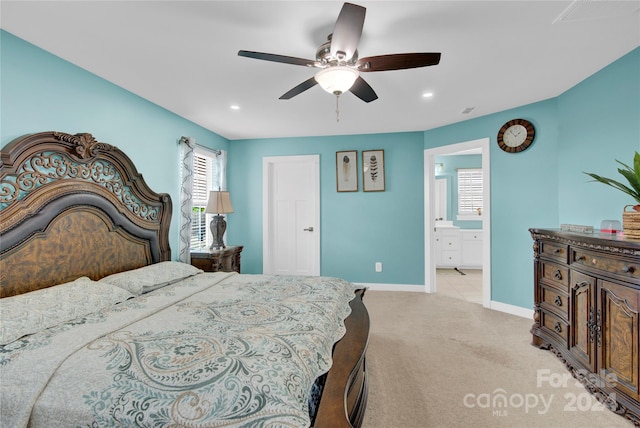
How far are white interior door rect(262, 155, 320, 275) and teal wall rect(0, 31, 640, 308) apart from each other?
0.13 metres

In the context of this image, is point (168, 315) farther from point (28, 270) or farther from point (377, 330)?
point (377, 330)

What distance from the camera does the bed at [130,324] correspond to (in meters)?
0.98

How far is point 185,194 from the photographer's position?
342 cm

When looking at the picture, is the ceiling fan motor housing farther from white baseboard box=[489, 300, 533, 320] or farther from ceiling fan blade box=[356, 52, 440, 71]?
white baseboard box=[489, 300, 533, 320]

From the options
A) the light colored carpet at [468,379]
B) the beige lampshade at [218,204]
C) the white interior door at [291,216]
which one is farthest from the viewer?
the white interior door at [291,216]

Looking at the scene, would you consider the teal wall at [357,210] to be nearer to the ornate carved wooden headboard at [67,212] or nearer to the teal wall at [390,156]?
the teal wall at [390,156]

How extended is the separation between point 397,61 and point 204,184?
3.35 metres

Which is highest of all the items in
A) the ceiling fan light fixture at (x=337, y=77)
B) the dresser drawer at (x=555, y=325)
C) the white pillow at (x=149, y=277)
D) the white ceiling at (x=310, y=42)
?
the white ceiling at (x=310, y=42)

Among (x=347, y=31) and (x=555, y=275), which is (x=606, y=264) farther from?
(x=347, y=31)

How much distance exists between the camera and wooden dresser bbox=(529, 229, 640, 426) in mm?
1671

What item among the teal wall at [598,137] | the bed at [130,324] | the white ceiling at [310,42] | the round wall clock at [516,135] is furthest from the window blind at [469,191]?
the bed at [130,324]

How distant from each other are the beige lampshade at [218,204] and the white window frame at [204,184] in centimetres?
32

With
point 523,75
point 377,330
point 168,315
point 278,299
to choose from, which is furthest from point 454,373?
point 523,75

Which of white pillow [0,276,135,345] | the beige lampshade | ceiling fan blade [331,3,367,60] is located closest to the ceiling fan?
ceiling fan blade [331,3,367,60]
